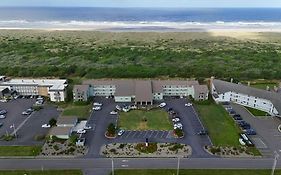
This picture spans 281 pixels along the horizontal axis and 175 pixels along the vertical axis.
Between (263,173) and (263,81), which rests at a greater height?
(263,81)

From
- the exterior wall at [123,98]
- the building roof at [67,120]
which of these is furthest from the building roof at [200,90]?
the building roof at [67,120]

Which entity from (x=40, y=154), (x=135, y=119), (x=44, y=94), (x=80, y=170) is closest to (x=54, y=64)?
(x=44, y=94)

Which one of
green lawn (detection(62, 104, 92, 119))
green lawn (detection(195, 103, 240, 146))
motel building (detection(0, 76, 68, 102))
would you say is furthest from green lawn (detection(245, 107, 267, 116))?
motel building (detection(0, 76, 68, 102))

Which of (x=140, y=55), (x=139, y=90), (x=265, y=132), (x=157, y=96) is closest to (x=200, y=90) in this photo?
(x=157, y=96)

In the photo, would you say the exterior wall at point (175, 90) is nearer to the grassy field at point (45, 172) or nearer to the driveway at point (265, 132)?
the driveway at point (265, 132)

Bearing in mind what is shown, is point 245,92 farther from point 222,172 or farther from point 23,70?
point 23,70

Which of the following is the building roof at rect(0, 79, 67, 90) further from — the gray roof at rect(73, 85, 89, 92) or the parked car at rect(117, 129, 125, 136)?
the parked car at rect(117, 129, 125, 136)

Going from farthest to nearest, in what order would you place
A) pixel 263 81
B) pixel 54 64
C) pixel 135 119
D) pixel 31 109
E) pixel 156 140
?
pixel 54 64
pixel 263 81
pixel 31 109
pixel 135 119
pixel 156 140
